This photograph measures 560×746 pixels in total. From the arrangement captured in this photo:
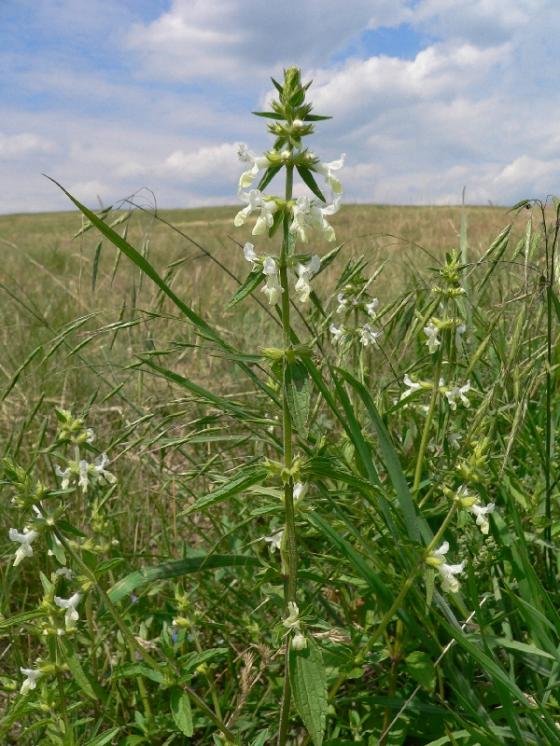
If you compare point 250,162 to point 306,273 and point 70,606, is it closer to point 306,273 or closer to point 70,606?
point 306,273

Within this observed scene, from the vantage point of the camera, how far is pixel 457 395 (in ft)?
6.27

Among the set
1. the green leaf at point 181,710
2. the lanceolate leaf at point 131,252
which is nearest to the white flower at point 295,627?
the green leaf at point 181,710

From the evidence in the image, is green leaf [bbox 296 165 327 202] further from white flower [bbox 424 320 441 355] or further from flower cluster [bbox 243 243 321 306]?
white flower [bbox 424 320 441 355]

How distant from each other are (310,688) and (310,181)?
949 millimetres

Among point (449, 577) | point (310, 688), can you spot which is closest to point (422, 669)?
point (449, 577)

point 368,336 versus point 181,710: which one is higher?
point 368,336

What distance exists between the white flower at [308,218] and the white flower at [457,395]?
789 mm

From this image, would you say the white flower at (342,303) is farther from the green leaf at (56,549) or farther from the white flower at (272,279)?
the green leaf at (56,549)

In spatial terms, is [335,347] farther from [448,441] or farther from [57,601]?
A: [57,601]

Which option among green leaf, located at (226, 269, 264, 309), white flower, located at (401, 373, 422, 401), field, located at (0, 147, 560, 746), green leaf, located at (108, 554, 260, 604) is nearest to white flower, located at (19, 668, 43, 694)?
field, located at (0, 147, 560, 746)

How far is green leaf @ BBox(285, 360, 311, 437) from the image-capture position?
1110mm

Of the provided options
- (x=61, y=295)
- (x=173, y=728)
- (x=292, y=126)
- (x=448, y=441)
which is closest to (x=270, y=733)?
(x=173, y=728)

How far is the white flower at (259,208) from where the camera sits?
4.02 feet

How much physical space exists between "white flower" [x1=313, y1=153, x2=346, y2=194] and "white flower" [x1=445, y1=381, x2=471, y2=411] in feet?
2.59
